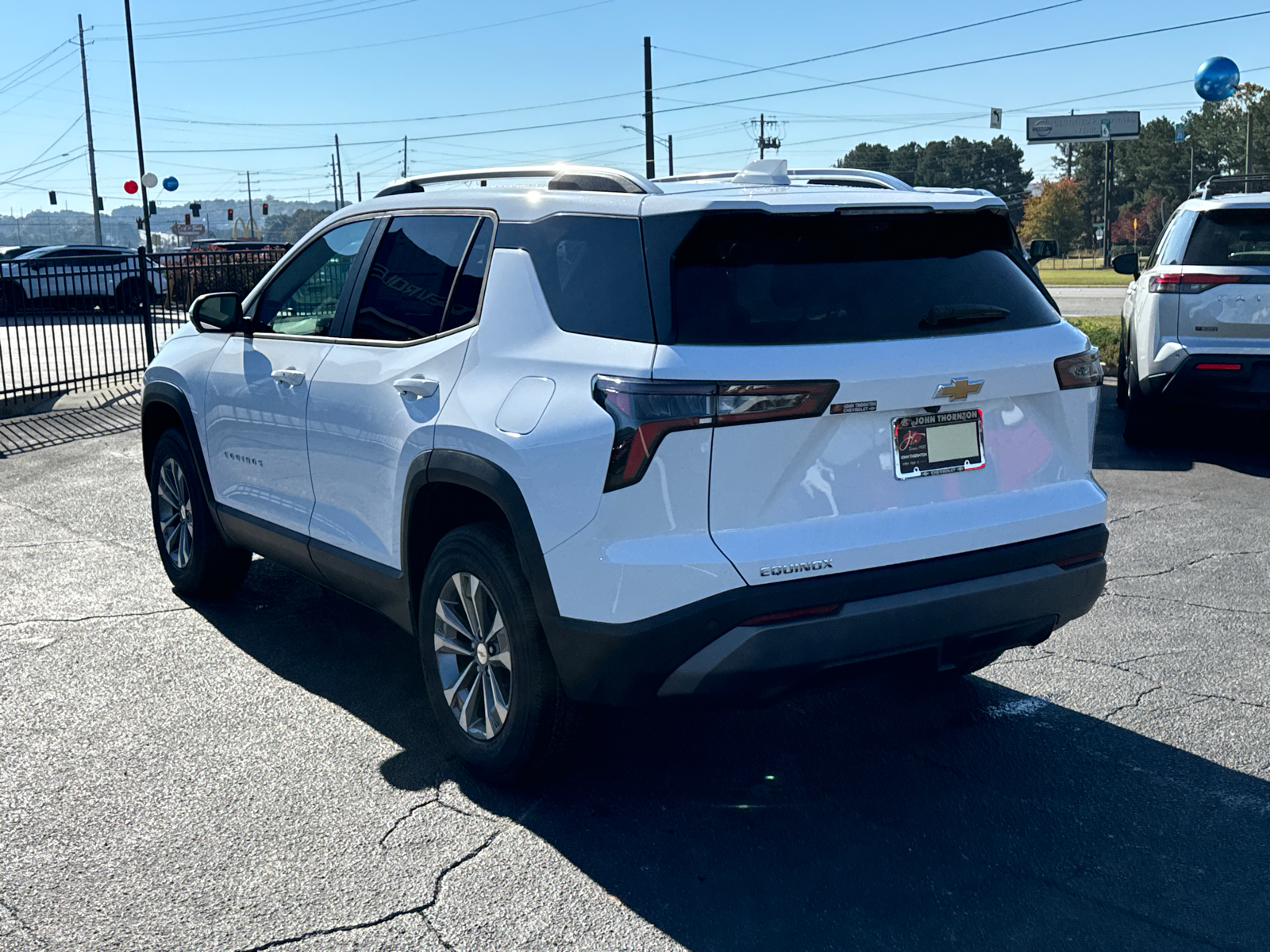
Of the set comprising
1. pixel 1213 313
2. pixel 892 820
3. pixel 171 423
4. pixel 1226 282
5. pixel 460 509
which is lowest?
pixel 892 820

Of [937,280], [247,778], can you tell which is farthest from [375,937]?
[937,280]

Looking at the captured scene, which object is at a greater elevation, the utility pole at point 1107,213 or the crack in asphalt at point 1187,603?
the utility pole at point 1107,213

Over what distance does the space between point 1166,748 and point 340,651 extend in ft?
10.7

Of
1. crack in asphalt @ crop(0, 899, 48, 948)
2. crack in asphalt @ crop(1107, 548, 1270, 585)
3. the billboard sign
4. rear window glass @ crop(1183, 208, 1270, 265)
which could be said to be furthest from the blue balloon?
the billboard sign

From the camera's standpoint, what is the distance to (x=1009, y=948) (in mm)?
3010

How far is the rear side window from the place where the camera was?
3449 mm

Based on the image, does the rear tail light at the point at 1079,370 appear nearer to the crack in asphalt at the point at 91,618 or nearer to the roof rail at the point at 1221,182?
the crack in asphalt at the point at 91,618

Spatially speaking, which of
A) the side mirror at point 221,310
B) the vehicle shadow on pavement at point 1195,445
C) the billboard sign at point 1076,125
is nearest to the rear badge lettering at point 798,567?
the side mirror at point 221,310

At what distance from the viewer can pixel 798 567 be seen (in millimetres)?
3326

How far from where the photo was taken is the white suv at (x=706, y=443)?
10.9ft

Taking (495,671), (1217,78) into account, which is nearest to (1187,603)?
(495,671)

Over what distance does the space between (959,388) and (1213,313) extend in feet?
21.1

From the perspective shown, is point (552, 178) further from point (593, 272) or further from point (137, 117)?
point (137, 117)

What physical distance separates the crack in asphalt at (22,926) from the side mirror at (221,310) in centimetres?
268
